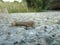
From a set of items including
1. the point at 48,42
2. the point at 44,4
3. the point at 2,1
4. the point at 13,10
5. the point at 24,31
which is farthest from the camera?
the point at 44,4

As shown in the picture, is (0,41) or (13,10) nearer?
(0,41)

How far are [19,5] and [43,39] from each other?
7.26m

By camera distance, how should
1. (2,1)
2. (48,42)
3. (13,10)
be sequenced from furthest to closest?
(2,1)
(13,10)
(48,42)

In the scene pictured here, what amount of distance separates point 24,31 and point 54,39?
0.59 metres

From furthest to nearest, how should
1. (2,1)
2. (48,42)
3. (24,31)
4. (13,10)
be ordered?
(2,1)
(13,10)
(24,31)
(48,42)

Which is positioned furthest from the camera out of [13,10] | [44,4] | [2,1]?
[44,4]

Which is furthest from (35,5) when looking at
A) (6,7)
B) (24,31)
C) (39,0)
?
(24,31)

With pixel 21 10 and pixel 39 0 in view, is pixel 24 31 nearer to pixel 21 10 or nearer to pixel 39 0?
pixel 21 10

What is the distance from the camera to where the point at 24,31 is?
9.04 feet

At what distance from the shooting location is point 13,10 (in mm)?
8852

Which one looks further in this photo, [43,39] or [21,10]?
[21,10]

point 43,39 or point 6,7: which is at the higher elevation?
point 43,39

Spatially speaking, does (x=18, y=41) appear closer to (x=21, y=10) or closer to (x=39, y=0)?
(x=21, y=10)

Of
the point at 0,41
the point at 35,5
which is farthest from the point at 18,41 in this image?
the point at 35,5
